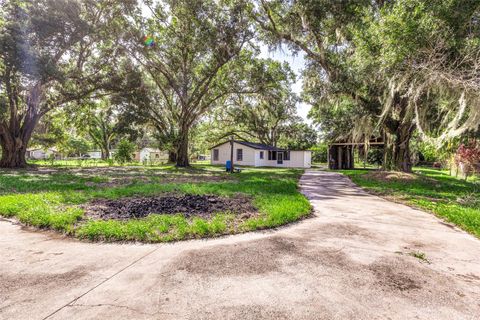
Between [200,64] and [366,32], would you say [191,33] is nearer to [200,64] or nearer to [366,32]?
[200,64]

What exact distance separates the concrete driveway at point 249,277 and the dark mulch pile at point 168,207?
113 cm

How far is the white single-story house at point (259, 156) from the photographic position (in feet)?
90.3

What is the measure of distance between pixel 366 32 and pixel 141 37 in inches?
539

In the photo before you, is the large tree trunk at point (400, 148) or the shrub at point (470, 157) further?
the large tree trunk at point (400, 148)

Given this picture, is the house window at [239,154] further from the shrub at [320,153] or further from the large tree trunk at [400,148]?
the large tree trunk at [400,148]

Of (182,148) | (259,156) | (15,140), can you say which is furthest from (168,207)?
(259,156)

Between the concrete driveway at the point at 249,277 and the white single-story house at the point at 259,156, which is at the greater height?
the white single-story house at the point at 259,156

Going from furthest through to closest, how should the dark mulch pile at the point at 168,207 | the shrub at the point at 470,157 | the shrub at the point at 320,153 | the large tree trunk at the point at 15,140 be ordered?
the shrub at the point at 320,153, the large tree trunk at the point at 15,140, the shrub at the point at 470,157, the dark mulch pile at the point at 168,207

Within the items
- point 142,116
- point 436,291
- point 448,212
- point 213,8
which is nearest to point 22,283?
point 436,291

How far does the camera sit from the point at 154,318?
6.08 ft

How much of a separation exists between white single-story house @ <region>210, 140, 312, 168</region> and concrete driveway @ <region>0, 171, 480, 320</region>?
77.8ft

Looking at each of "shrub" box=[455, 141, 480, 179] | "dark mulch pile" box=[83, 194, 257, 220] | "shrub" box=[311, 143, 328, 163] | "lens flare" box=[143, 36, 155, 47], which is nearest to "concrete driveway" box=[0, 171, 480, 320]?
"dark mulch pile" box=[83, 194, 257, 220]

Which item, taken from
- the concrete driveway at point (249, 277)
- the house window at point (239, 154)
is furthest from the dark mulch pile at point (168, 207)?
the house window at point (239, 154)

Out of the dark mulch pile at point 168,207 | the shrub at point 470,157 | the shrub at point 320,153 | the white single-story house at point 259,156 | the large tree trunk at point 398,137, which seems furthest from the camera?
the shrub at point 320,153
